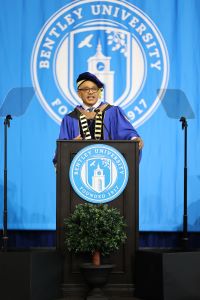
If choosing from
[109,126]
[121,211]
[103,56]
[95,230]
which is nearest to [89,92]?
[109,126]

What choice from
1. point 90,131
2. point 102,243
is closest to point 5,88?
point 90,131

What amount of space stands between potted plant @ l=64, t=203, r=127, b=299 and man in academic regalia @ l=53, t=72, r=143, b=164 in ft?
3.93

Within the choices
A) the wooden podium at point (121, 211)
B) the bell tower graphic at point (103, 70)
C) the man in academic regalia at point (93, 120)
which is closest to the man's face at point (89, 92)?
the man in academic regalia at point (93, 120)

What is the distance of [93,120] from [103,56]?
1.36 m

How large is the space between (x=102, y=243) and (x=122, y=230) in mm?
215

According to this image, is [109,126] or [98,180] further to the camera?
[109,126]

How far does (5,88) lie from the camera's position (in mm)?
6590

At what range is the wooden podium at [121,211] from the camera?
4438 millimetres

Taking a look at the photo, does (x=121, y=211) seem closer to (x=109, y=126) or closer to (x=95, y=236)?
(x=95, y=236)

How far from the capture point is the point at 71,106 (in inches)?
258

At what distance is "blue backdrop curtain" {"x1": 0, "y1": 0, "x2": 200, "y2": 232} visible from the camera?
256 inches

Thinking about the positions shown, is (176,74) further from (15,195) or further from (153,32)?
(15,195)

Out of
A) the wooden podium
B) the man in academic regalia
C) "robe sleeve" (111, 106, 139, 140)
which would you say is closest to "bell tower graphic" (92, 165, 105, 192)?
the wooden podium

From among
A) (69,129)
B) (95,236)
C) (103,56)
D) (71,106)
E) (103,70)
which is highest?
(103,56)
